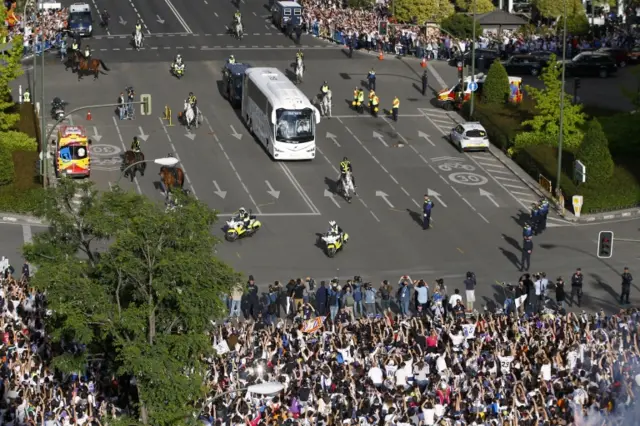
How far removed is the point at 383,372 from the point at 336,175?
2783 cm

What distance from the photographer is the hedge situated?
210 feet

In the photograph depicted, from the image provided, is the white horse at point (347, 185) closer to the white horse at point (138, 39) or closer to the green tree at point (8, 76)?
the green tree at point (8, 76)

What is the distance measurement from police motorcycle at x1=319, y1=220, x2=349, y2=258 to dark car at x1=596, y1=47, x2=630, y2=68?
35.8m

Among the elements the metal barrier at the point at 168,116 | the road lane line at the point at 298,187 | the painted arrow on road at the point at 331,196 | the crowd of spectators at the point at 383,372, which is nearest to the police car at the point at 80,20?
the metal barrier at the point at 168,116

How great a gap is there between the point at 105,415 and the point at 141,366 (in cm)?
256

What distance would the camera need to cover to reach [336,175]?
67.9m

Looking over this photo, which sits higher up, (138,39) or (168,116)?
(138,39)

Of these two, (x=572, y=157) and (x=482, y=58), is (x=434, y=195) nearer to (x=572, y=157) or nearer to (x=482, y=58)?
(x=572, y=157)

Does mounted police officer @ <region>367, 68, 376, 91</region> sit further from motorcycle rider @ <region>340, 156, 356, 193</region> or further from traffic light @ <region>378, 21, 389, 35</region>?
motorcycle rider @ <region>340, 156, 356, 193</region>

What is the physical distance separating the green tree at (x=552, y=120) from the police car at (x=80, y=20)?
3100 cm

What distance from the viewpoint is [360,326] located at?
4525 cm

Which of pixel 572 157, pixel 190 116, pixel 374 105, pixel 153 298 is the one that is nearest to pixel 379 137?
pixel 374 105

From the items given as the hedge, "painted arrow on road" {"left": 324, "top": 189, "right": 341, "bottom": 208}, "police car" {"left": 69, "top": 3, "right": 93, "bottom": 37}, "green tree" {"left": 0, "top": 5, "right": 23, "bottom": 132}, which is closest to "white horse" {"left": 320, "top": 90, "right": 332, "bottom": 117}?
the hedge

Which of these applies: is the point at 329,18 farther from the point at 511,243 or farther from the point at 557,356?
the point at 557,356
